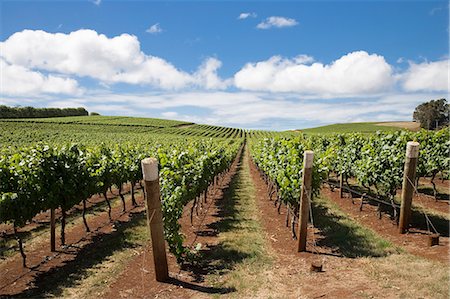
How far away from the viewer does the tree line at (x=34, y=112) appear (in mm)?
78669

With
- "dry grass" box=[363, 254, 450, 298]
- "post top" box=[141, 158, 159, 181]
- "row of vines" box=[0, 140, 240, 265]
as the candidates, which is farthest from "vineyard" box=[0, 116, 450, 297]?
"post top" box=[141, 158, 159, 181]

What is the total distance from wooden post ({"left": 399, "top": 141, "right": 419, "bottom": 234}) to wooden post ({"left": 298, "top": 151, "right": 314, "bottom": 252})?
3.05 meters

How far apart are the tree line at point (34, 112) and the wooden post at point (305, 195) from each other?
8698 centimetres

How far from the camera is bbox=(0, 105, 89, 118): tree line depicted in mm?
78669

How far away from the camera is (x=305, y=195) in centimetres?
812

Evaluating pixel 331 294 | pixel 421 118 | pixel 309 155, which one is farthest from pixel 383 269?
pixel 421 118

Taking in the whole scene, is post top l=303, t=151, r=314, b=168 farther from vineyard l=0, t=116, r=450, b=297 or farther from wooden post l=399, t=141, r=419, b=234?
wooden post l=399, t=141, r=419, b=234

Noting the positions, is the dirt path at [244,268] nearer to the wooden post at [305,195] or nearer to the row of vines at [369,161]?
the wooden post at [305,195]

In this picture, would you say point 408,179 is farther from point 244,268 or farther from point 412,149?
point 244,268

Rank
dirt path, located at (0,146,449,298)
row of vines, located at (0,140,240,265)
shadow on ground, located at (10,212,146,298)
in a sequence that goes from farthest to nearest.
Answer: row of vines, located at (0,140,240,265) < shadow on ground, located at (10,212,146,298) < dirt path, located at (0,146,449,298)

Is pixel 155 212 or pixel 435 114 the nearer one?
pixel 155 212

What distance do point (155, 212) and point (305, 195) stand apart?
381cm

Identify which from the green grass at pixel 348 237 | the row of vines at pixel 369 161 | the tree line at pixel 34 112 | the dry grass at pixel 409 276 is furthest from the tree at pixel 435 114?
the tree line at pixel 34 112

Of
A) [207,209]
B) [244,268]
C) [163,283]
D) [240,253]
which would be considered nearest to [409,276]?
[244,268]
